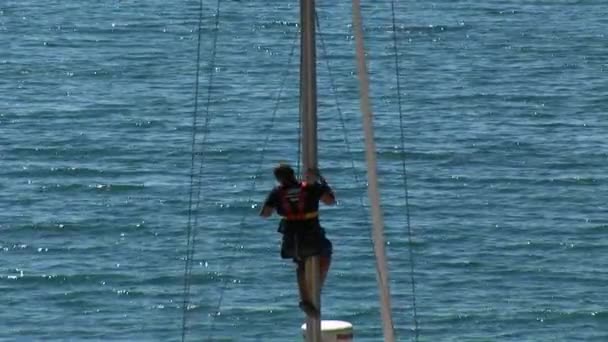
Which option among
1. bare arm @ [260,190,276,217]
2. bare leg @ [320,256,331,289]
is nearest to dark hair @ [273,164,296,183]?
bare arm @ [260,190,276,217]

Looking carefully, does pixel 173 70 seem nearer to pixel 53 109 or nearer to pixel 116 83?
pixel 116 83

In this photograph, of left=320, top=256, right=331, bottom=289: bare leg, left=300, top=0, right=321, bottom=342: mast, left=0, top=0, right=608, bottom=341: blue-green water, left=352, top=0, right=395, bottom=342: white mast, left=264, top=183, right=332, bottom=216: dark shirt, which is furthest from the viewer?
left=0, top=0, right=608, bottom=341: blue-green water

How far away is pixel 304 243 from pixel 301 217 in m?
0.36

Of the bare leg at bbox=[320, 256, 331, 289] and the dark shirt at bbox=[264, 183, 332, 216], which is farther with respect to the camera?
the bare leg at bbox=[320, 256, 331, 289]

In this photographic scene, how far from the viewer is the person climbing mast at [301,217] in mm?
20125

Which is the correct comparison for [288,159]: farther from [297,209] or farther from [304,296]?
[304,296]

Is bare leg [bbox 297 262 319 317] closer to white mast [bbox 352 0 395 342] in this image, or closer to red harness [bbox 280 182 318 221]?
red harness [bbox 280 182 318 221]

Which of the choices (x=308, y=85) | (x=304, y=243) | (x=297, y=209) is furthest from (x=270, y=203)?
(x=308, y=85)

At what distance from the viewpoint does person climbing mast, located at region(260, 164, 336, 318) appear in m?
20.1

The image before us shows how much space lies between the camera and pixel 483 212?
55.6 m

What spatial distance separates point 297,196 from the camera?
66.9ft

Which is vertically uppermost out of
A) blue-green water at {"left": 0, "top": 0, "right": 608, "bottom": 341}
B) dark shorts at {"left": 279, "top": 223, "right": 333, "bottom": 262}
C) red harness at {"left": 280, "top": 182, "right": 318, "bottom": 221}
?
blue-green water at {"left": 0, "top": 0, "right": 608, "bottom": 341}

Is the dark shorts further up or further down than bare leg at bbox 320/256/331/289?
further up

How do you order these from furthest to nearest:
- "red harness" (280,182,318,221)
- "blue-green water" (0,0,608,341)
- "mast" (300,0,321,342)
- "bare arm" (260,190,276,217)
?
"blue-green water" (0,0,608,341)
"bare arm" (260,190,276,217)
"red harness" (280,182,318,221)
"mast" (300,0,321,342)
